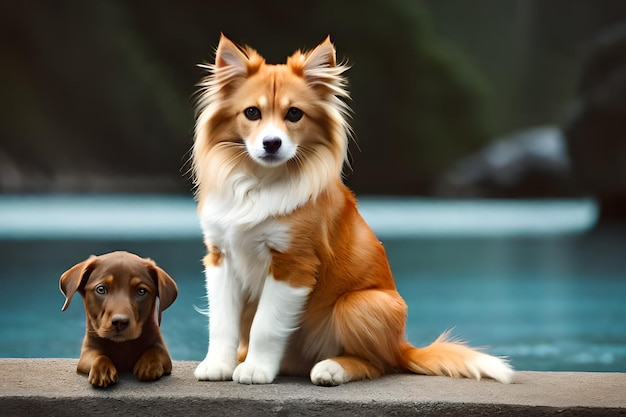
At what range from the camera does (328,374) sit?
7.48 ft

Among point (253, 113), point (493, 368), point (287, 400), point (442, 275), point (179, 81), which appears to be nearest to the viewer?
point (287, 400)

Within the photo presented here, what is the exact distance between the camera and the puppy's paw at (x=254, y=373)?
2.26 m

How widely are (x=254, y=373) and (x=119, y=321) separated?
0.39 m

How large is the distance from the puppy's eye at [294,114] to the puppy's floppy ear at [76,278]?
66 cm

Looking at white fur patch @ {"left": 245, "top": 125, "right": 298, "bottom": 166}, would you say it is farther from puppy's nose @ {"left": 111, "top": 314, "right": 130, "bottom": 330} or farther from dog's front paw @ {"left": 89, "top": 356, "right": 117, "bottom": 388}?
dog's front paw @ {"left": 89, "top": 356, "right": 117, "bottom": 388}

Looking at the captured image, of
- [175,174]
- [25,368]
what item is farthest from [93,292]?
[175,174]

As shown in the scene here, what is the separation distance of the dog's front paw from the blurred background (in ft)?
20.5

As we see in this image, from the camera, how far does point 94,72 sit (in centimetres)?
1000

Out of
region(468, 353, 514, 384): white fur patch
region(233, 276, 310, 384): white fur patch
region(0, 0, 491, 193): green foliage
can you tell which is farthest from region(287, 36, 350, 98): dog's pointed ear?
region(0, 0, 491, 193): green foliage

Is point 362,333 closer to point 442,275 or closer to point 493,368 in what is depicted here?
point 493,368

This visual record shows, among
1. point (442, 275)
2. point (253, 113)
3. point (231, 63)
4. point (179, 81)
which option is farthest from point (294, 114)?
point (179, 81)

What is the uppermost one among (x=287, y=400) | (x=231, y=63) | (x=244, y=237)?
(x=231, y=63)

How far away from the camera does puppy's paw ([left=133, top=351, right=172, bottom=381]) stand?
228cm

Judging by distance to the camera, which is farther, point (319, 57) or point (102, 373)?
point (319, 57)
